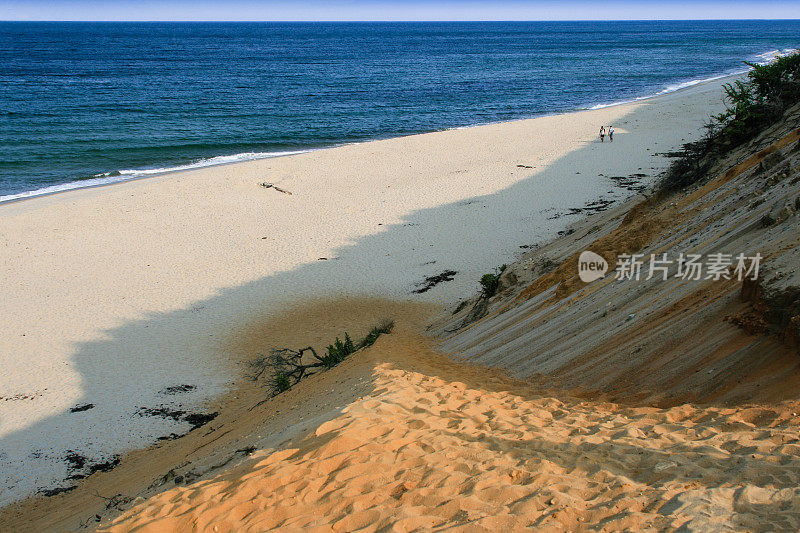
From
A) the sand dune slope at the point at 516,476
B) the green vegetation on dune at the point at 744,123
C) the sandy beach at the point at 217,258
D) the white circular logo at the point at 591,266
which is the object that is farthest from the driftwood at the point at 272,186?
the sand dune slope at the point at 516,476

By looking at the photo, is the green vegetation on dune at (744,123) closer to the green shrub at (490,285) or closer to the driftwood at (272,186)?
the green shrub at (490,285)

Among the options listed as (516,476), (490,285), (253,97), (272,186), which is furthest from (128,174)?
(516,476)

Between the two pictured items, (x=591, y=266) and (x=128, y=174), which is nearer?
(x=591, y=266)

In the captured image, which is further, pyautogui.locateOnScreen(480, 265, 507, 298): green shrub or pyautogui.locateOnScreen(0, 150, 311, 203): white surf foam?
pyautogui.locateOnScreen(0, 150, 311, 203): white surf foam

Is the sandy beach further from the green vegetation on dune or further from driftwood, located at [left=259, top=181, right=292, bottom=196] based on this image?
the green vegetation on dune

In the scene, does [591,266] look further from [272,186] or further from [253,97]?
[253,97]

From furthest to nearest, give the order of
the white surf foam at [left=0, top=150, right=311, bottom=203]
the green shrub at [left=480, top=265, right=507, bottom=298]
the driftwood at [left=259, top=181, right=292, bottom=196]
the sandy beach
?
the white surf foam at [left=0, top=150, right=311, bottom=203] < the driftwood at [left=259, top=181, right=292, bottom=196] < the green shrub at [left=480, top=265, right=507, bottom=298] < the sandy beach

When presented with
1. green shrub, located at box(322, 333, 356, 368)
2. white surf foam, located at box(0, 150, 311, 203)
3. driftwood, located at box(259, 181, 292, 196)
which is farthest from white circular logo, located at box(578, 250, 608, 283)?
white surf foam, located at box(0, 150, 311, 203)
